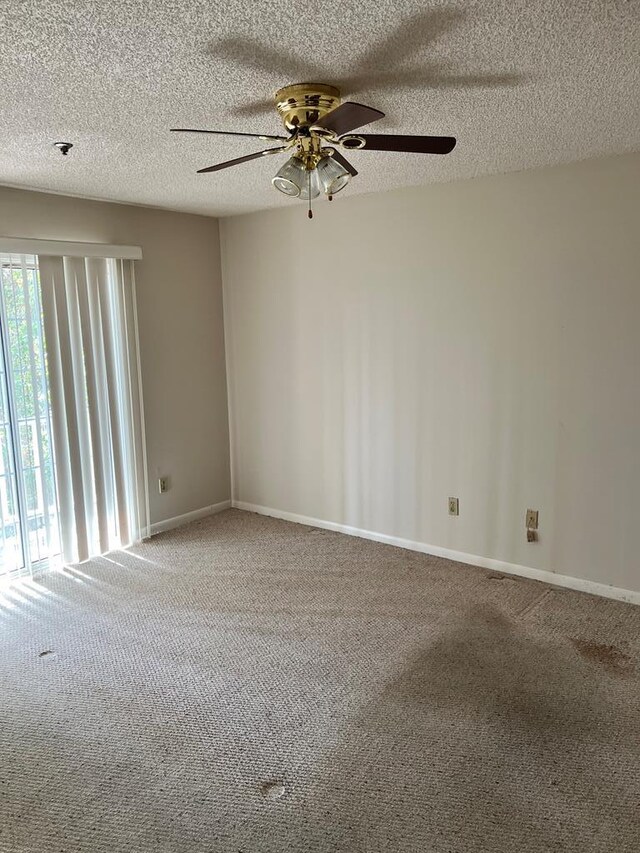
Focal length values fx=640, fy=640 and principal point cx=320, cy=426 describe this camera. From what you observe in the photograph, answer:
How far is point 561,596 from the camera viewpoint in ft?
11.5

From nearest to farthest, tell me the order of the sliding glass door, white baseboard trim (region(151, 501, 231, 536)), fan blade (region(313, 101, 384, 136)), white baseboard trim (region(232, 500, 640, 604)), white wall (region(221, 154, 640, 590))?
fan blade (region(313, 101, 384, 136)) → white wall (region(221, 154, 640, 590)) → white baseboard trim (region(232, 500, 640, 604)) → the sliding glass door → white baseboard trim (region(151, 501, 231, 536))

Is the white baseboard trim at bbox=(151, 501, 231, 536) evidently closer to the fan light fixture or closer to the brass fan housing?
the fan light fixture

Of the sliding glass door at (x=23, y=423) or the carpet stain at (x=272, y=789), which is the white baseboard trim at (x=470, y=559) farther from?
the carpet stain at (x=272, y=789)

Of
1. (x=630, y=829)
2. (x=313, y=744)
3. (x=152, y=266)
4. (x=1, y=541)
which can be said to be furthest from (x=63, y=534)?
(x=630, y=829)

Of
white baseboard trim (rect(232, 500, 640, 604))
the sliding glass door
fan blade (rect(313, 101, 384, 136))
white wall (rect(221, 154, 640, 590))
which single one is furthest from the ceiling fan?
white baseboard trim (rect(232, 500, 640, 604))

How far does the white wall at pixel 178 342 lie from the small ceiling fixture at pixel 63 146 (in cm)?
115

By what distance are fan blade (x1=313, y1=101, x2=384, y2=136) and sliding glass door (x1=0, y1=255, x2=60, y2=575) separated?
237cm

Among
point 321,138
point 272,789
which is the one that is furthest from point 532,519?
point 321,138

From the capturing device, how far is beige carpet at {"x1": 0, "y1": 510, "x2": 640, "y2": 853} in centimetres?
199

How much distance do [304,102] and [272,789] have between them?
7.52ft

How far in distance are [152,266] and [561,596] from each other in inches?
132

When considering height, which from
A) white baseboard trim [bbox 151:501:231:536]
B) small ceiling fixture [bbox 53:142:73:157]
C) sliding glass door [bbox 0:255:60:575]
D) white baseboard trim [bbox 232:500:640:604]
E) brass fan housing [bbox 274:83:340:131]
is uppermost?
small ceiling fixture [bbox 53:142:73:157]

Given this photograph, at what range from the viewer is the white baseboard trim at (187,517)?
15.3 feet

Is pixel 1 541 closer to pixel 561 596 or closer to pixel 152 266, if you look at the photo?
pixel 152 266
